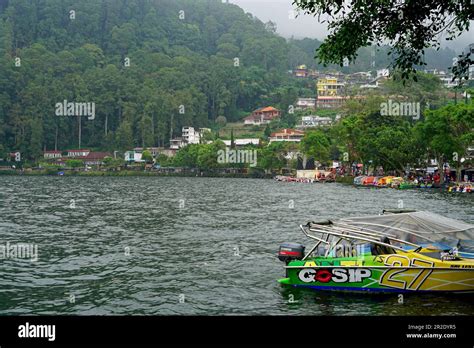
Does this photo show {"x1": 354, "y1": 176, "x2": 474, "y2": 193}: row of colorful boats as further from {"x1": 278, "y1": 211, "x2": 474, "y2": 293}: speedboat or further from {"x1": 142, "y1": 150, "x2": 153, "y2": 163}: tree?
{"x1": 142, "y1": 150, "x2": 153, "y2": 163}: tree

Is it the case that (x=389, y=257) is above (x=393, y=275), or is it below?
above

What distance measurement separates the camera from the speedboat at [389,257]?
17.0 m

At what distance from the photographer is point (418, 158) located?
311 ft

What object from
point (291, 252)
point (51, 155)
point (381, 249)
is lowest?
point (291, 252)

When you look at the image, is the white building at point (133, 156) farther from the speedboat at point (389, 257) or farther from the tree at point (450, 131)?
the speedboat at point (389, 257)

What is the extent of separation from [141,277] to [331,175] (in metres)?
107

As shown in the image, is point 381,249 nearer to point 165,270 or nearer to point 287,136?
point 165,270

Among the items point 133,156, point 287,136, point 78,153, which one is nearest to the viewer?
point 287,136

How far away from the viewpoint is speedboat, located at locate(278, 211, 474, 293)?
17.0 metres

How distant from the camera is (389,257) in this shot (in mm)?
17203

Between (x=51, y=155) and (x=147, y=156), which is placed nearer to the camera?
(x=147, y=156)

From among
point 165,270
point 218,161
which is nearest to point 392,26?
point 165,270

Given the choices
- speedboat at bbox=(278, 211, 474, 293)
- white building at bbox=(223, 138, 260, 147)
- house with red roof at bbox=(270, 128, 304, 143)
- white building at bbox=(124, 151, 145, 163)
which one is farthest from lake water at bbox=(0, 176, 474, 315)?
white building at bbox=(124, 151, 145, 163)

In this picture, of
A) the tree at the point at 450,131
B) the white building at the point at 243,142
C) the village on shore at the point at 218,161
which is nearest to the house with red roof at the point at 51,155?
the village on shore at the point at 218,161
